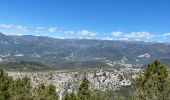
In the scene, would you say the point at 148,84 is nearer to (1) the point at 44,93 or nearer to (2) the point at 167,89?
(2) the point at 167,89

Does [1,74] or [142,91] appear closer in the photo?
[142,91]

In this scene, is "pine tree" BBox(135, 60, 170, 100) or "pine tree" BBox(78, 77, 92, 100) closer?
"pine tree" BBox(135, 60, 170, 100)

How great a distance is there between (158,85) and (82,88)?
1505 inches

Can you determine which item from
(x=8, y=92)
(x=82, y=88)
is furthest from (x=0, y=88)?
(x=82, y=88)

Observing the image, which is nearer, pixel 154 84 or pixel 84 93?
pixel 154 84

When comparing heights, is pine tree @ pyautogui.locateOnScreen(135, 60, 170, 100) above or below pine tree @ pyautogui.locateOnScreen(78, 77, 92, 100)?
above

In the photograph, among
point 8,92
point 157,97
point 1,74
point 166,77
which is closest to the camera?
point 157,97

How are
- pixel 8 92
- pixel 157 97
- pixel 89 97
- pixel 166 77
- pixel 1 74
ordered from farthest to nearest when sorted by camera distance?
pixel 1 74
pixel 89 97
pixel 8 92
pixel 166 77
pixel 157 97

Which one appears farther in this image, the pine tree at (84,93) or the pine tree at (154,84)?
the pine tree at (84,93)

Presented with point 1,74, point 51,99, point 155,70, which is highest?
point 155,70

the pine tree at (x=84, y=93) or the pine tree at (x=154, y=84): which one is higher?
the pine tree at (x=154, y=84)

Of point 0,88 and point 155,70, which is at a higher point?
point 155,70

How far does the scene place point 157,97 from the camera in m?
55.5

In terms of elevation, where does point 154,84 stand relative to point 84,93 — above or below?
above
